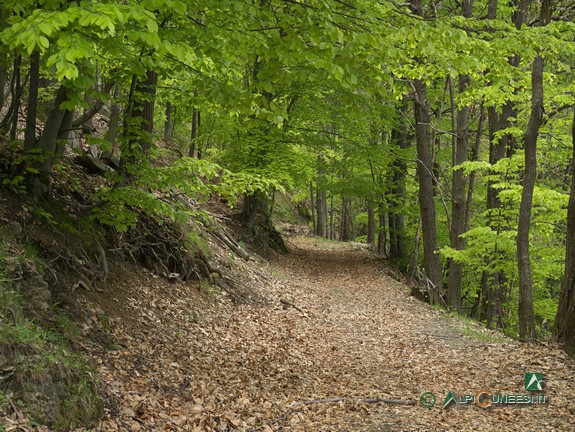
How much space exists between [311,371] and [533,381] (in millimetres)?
2910

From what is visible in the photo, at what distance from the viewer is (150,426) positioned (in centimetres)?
439

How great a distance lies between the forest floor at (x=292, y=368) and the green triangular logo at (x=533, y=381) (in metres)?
0.10

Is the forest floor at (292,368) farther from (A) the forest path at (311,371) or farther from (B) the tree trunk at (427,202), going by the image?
(B) the tree trunk at (427,202)

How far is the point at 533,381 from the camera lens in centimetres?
609

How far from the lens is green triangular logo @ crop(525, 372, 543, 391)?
596cm

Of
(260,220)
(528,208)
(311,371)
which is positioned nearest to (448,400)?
(311,371)

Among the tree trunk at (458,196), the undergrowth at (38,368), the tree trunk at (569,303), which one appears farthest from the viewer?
the tree trunk at (458,196)

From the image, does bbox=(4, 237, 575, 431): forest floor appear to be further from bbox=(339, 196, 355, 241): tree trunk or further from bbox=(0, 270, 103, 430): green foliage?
bbox=(339, 196, 355, 241): tree trunk

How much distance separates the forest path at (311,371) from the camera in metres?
5.03

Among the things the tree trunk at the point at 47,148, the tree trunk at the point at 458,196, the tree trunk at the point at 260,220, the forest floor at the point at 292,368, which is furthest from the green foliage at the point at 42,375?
the tree trunk at the point at 260,220

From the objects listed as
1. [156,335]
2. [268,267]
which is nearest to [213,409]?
[156,335]

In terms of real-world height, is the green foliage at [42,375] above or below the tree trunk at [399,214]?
below

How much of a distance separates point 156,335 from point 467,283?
55.5ft

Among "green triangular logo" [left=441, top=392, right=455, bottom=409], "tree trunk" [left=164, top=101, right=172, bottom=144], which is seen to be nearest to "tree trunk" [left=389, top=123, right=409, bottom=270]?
"tree trunk" [left=164, top=101, right=172, bottom=144]
